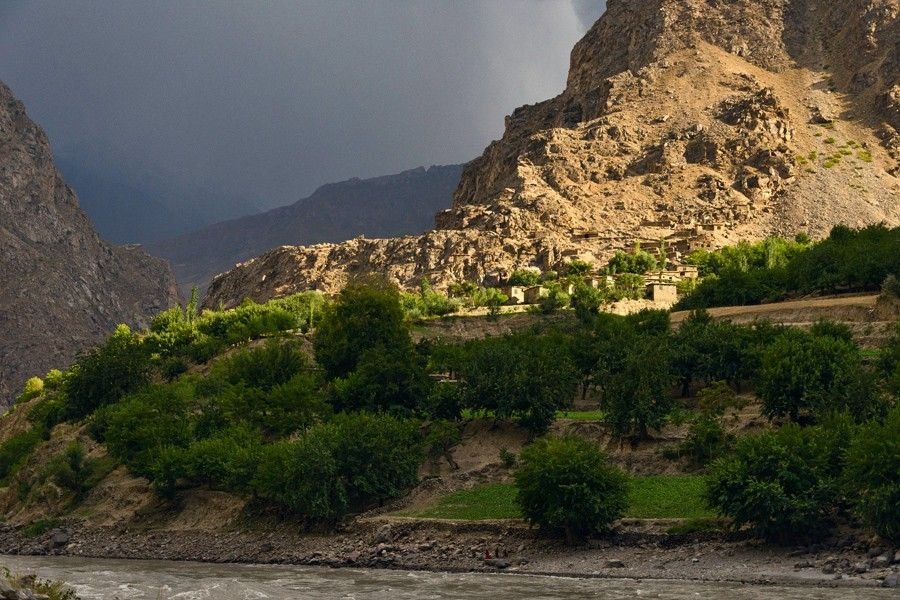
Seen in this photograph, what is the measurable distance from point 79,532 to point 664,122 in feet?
346

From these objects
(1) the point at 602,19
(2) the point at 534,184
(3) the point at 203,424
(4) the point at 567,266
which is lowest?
(3) the point at 203,424

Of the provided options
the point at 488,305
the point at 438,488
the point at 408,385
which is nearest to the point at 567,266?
the point at 488,305

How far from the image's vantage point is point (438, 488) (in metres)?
61.8

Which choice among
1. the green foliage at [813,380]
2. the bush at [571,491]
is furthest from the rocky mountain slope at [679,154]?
the bush at [571,491]

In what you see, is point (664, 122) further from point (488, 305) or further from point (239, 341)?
point (239, 341)

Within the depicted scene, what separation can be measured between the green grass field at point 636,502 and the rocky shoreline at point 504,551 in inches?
51.2

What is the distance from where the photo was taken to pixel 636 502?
53.8 m

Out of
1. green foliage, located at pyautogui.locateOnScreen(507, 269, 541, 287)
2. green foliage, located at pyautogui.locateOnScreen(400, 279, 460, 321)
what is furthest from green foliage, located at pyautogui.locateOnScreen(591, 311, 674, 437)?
green foliage, located at pyautogui.locateOnScreen(507, 269, 541, 287)

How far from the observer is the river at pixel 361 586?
4106 cm

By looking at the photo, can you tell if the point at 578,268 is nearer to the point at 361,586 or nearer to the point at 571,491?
Result: the point at 571,491

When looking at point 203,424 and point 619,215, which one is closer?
point 203,424

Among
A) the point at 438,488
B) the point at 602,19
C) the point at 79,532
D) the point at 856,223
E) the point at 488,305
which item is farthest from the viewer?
the point at 602,19

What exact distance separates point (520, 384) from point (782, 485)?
20.2m

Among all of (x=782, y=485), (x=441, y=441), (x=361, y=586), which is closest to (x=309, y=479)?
(x=441, y=441)
